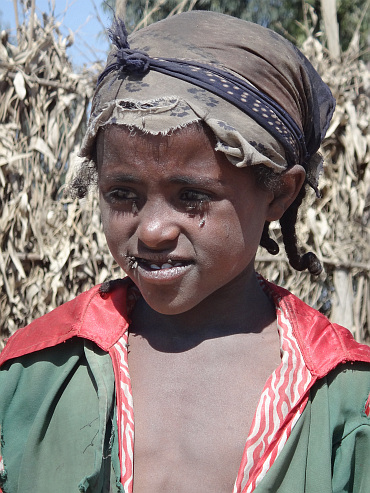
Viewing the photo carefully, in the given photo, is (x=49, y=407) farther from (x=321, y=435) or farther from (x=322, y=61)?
(x=322, y=61)

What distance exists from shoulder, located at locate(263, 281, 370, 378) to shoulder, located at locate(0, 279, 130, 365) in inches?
20.2

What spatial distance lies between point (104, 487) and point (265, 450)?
45 cm

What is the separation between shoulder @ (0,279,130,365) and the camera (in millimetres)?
1838

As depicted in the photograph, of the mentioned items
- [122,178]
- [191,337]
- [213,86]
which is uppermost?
[213,86]

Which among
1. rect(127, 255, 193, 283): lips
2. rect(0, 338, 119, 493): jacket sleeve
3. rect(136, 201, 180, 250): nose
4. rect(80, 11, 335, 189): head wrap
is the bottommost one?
rect(0, 338, 119, 493): jacket sleeve

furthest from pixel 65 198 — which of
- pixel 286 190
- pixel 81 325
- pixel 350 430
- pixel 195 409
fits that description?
pixel 350 430

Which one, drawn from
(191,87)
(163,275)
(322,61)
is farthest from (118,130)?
(322,61)

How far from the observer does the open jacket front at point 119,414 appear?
1.68m

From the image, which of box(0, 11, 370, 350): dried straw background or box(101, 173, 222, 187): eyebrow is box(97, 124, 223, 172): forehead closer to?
box(101, 173, 222, 187): eyebrow

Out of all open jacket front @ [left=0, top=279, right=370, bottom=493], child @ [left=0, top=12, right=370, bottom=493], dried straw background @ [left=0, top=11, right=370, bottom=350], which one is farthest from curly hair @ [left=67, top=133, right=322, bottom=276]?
dried straw background @ [left=0, top=11, right=370, bottom=350]

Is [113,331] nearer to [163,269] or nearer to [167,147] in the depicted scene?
[163,269]

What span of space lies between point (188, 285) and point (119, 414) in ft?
1.37

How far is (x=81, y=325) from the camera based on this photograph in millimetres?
1854

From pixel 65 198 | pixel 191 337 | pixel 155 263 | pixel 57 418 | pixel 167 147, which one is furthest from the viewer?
pixel 65 198
